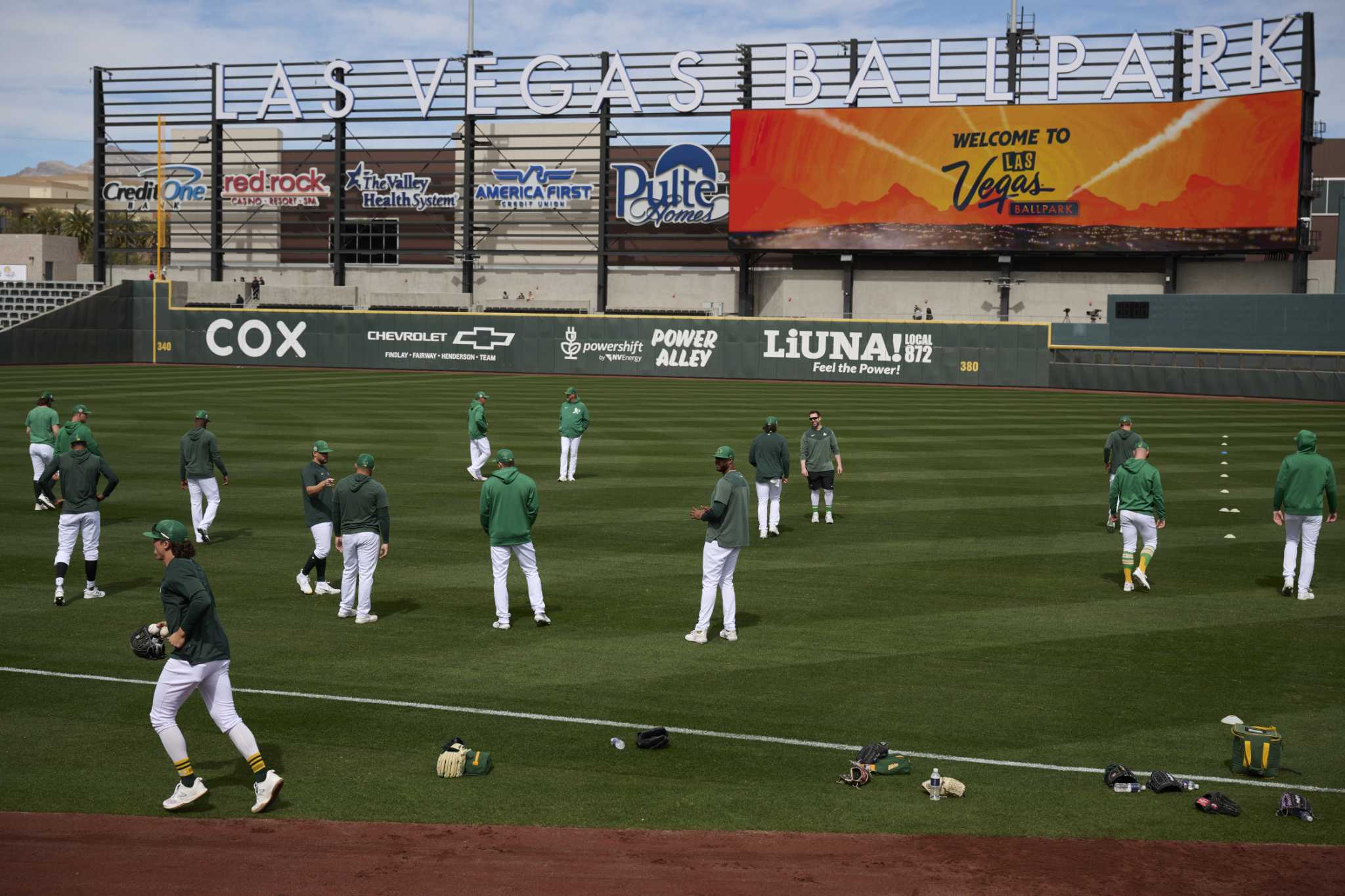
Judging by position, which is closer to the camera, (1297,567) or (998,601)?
(998,601)

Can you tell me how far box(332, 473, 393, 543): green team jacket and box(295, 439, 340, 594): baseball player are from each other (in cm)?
125

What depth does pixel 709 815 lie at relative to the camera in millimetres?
9055

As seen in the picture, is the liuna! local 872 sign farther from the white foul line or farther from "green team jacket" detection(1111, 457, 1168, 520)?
the white foul line

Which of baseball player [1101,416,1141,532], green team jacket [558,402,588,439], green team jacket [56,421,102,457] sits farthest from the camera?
green team jacket [558,402,588,439]

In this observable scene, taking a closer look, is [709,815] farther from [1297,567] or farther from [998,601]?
[1297,567]

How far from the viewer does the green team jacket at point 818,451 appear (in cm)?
2062

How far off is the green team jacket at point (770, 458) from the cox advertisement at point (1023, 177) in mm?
47324

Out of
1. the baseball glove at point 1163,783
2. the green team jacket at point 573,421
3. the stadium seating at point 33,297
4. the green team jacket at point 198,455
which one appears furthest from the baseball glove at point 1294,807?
the stadium seating at point 33,297

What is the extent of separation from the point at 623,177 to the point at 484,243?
10.7 metres

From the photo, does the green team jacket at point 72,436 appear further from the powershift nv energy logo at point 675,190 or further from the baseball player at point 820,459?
the powershift nv energy logo at point 675,190

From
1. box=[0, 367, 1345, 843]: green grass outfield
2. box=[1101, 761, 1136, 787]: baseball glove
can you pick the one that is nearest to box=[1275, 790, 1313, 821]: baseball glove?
box=[0, 367, 1345, 843]: green grass outfield

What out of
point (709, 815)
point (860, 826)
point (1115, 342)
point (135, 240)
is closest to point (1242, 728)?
point (860, 826)

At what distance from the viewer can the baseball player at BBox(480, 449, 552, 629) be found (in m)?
13.9

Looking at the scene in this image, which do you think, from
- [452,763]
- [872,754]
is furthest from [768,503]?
[452,763]
